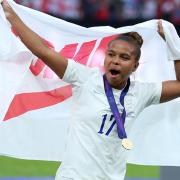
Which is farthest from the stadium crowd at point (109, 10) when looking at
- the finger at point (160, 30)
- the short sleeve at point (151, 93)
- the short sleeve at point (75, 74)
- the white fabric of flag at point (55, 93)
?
the short sleeve at point (75, 74)

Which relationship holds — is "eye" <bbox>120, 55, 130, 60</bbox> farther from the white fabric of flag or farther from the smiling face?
the white fabric of flag

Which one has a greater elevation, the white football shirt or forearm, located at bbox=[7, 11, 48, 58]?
forearm, located at bbox=[7, 11, 48, 58]

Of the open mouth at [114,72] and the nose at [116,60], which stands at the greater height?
the nose at [116,60]

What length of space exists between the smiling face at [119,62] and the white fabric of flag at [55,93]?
471mm

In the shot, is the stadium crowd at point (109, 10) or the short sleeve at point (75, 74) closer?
the short sleeve at point (75, 74)

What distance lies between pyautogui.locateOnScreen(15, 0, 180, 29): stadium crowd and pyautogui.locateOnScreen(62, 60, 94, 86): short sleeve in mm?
11069

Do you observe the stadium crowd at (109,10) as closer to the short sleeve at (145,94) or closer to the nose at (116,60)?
the short sleeve at (145,94)

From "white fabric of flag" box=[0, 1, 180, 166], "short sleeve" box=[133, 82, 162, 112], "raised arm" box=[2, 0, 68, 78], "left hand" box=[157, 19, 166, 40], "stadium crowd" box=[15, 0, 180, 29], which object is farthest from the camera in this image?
"stadium crowd" box=[15, 0, 180, 29]

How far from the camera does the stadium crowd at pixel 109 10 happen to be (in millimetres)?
15523

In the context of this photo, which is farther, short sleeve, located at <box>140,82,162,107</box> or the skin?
short sleeve, located at <box>140,82,162,107</box>

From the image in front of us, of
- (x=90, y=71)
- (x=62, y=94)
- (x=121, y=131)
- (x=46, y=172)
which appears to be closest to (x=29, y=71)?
(x=62, y=94)

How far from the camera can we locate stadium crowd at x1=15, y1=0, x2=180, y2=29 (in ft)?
50.9

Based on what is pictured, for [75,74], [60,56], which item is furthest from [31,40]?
[75,74]

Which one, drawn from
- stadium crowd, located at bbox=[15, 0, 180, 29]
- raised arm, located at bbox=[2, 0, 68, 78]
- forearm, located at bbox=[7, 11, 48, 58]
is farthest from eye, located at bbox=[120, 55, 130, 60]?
stadium crowd, located at bbox=[15, 0, 180, 29]
